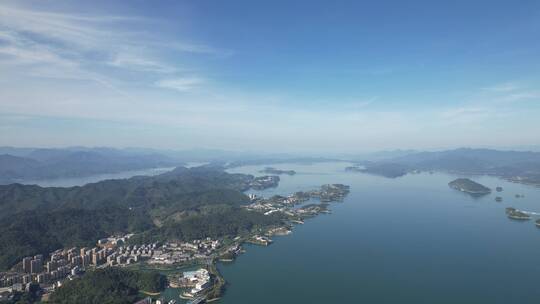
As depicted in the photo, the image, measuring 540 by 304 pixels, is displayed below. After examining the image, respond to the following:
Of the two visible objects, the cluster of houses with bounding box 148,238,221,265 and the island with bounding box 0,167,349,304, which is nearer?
the island with bounding box 0,167,349,304

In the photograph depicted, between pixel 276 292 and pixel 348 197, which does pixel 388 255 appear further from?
pixel 348 197

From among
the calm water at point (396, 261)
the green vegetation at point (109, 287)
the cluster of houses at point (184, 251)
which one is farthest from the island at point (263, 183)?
the green vegetation at point (109, 287)

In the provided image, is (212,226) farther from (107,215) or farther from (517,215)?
(517,215)

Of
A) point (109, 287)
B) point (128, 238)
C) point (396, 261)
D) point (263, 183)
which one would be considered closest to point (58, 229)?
point (128, 238)

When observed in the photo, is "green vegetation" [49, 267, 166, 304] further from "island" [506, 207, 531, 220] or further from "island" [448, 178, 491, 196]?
"island" [448, 178, 491, 196]

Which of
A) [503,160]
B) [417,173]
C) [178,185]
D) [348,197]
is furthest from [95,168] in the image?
[503,160]

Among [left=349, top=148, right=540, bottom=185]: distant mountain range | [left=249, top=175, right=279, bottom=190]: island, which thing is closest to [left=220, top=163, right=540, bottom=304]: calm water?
[left=249, top=175, right=279, bottom=190]: island
